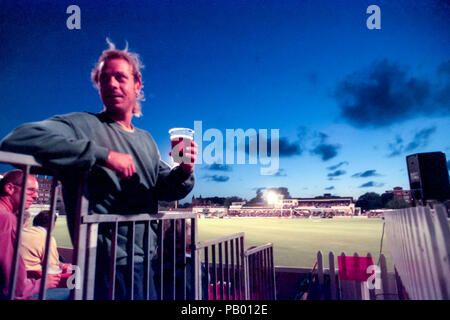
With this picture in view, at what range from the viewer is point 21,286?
5.57ft

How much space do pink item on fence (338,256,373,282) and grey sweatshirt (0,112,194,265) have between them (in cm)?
422

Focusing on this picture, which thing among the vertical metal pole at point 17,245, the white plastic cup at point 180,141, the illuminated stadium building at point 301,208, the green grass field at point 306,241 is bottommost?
the green grass field at point 306,241

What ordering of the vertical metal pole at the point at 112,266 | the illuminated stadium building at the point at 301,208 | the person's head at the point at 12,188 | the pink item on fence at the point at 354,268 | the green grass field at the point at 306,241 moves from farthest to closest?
1. the illuminated stadium building at the point at 301,208
2. the green grass field at the point at 306,241
3. the pink item on fence at the point at 354,268
4. the person's head at the point at 12,188
5. the vertical metal pole at the point at 112,266

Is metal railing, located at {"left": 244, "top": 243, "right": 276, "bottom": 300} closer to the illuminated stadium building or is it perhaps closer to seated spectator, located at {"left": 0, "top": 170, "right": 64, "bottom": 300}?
seated spectator, located at {"left": 0, "top": 170, "right": 64, "bottom": 300}

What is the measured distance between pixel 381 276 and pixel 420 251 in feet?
9.19

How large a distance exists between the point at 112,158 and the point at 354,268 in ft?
16.5

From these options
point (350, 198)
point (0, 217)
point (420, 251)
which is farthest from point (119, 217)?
point (350, 198)

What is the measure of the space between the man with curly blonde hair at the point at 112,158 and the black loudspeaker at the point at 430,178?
511cm

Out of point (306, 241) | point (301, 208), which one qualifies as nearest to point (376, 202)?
point (301, 208)

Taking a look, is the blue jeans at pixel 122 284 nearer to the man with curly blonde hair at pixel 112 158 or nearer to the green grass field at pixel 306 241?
the man with curly blonde hair at pixel 112 158

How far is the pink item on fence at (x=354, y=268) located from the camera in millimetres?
4559
